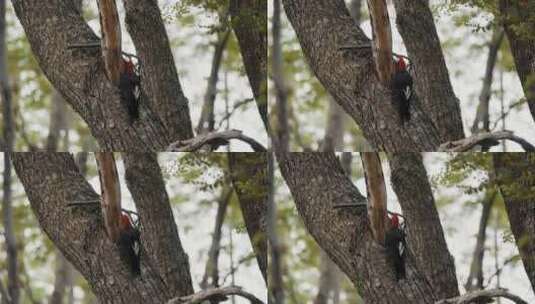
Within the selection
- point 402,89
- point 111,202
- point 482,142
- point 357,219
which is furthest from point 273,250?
point 482,142

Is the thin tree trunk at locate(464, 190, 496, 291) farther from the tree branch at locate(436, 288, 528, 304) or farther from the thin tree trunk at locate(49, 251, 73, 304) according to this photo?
the thin tree trunk at locate(49, 251, 73, 304)

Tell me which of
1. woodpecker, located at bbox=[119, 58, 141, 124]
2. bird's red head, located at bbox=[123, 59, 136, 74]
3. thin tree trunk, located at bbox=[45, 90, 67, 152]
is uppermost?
bird's red head, located at bbox=[123, 59, 136, 74]

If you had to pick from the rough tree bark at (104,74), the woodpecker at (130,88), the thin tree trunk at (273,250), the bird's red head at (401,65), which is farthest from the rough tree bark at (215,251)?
the bird's red head at (401,65)

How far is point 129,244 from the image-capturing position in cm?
371

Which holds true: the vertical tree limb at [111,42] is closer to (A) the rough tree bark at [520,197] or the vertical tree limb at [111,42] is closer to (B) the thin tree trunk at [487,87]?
(B) the thin tree trunk at [487,87]

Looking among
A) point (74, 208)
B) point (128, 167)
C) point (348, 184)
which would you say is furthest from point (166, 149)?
point (348, 184)

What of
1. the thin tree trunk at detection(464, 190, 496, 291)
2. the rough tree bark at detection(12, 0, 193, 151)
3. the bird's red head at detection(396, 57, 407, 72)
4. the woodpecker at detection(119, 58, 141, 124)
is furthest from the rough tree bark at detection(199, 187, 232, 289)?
the thin tree trunk at detection(464, 190, 496, 291)

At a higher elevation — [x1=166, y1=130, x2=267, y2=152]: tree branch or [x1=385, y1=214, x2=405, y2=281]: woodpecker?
[x1=166, y1=130, x2=267, y2=152]: tree branch

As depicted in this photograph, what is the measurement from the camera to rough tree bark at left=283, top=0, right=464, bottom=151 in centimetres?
374

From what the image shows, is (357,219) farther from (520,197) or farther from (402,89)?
(520,197)

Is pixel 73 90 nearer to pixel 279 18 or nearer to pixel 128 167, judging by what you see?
Answer: pixel 128 167

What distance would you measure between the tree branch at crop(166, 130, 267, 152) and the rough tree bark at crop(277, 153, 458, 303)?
104 mm

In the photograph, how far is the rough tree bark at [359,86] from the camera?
374 centimetres

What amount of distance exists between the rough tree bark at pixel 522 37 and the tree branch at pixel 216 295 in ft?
3.90
